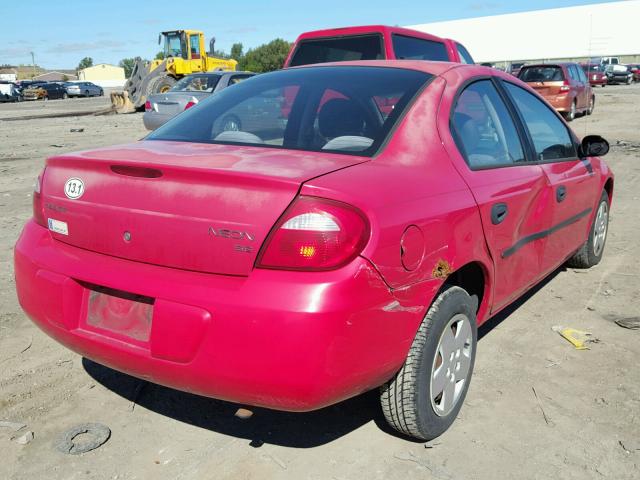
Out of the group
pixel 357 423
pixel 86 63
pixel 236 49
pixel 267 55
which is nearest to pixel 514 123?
pixel 357 423

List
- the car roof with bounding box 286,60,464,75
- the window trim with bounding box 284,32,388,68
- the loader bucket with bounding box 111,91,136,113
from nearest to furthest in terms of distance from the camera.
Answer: the car roof with bounding box 286,60,464,75
the window trim with bounding box 284,32,388,68
the loader bucket with bounding box 111,91,136,113

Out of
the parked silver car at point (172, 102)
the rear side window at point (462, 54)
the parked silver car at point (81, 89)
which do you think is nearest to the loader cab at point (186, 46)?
the parked silver car at point (172, 102)

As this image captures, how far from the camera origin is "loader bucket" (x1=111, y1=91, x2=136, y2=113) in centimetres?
2617

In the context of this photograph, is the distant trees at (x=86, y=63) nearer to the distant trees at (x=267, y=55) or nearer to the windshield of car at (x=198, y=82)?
the distant trees at (x=267, y=55)

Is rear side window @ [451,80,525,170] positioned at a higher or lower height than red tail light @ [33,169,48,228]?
higher

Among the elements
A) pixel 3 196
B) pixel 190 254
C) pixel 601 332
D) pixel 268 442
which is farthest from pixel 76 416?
pixel 3 196

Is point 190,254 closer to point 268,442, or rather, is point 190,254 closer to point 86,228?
point 86,228

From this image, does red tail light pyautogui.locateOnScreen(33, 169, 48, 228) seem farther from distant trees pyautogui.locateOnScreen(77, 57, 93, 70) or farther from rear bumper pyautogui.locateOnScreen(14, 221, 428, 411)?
distant trees pyautogui.locateOnScreen(77, 57, 93, 70)

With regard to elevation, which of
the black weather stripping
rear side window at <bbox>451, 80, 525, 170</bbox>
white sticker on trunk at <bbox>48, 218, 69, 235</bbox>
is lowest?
the black weather stripping

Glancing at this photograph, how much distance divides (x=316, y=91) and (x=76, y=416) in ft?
6.38

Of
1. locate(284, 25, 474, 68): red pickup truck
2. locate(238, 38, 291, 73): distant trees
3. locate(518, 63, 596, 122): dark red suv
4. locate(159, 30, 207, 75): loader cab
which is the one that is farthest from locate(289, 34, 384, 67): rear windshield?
locate(238, 38, 291, 73): distant trees

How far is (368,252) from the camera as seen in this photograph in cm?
216

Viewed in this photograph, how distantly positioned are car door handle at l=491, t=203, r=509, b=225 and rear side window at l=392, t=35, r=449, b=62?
6383 millimetres

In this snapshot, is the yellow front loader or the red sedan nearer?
the red sedan
